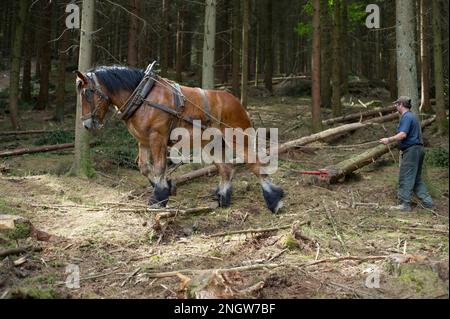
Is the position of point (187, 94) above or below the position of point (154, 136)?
above

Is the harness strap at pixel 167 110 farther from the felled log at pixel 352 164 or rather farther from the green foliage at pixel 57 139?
the green foliage at pixel 57 139

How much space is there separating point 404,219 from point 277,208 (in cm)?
202

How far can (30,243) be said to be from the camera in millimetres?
6293

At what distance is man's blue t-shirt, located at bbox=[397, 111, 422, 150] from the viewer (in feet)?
27.2

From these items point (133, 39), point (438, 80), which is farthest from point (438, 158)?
Answer: point (133, 39)

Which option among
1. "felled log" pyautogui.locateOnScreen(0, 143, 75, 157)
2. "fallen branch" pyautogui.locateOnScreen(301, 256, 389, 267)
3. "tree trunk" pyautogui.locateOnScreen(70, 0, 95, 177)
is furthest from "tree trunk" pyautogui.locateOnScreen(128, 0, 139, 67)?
"fallen branch" pyautogui.locateOnScreen(301, 256, 389, 267)

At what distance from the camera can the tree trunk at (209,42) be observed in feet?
37.2

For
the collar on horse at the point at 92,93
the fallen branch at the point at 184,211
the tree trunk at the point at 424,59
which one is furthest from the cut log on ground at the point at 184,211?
the tree trunk at the point at 424,59

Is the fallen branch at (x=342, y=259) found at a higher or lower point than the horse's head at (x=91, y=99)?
lower

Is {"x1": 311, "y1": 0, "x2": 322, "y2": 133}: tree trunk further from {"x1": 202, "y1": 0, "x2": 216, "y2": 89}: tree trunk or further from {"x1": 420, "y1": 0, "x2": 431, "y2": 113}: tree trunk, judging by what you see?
{"x1": 202, "y1": 0, "x2": 216, "y2": 89}: tree trunk

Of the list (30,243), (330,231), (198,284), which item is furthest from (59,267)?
(330,231)

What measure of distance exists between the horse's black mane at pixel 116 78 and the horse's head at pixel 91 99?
12cm
